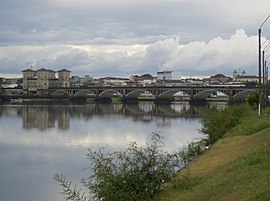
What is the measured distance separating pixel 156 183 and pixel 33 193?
8.33 meters

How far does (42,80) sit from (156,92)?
47.5 meters

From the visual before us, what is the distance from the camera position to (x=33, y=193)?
772 inches

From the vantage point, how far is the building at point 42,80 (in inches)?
5758

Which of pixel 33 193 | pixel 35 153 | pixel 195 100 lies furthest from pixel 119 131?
pixel 195 100

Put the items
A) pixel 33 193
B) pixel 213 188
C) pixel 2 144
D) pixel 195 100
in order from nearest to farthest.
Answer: pixel 213 188
pixel 33 193
pixel 2 144
pixel 195 100

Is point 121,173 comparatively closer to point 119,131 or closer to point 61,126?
point 119,131

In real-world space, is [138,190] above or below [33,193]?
above

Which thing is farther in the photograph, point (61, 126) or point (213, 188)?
point (61, 126)

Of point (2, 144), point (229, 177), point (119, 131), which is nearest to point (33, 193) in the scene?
point (229, 177)

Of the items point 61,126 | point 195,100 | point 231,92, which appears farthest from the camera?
point 195,100

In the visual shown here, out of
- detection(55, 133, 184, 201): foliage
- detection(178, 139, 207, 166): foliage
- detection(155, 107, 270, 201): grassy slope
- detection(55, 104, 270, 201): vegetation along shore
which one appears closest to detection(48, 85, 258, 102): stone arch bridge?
detection(178, 139, 207, 166): foliage

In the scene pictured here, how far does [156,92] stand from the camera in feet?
381

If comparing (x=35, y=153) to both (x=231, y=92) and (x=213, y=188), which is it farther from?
(x=231, y=92)

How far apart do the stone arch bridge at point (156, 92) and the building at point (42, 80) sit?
15.0 metres
